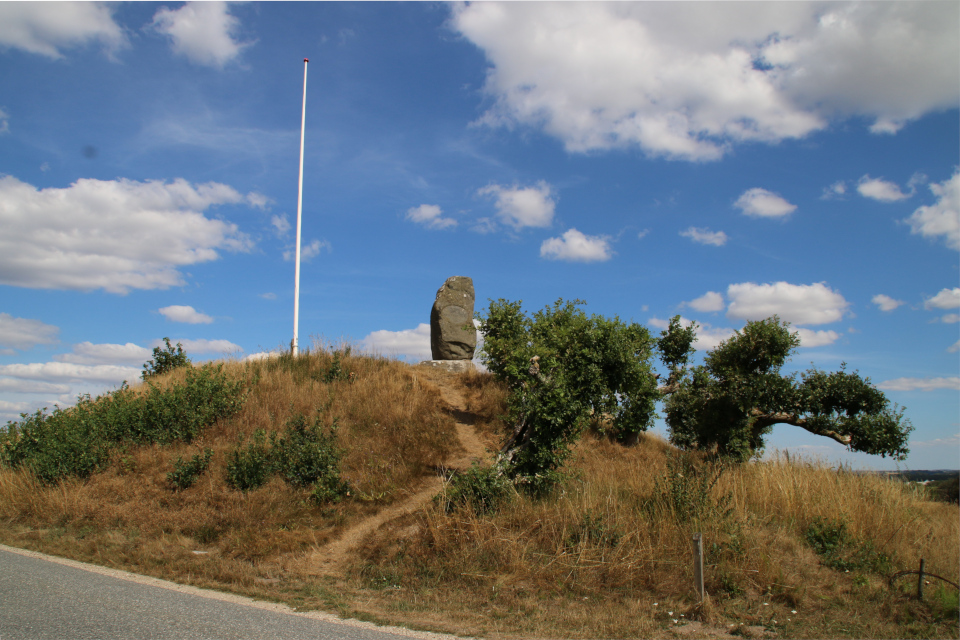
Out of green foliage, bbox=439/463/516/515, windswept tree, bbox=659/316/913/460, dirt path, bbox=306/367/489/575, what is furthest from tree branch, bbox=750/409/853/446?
green foliage, bbox=439/463/516/515

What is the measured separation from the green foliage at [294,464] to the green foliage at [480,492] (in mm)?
2897

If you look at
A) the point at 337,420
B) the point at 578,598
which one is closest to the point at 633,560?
the point at 578,598

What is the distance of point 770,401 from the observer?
13.4 m

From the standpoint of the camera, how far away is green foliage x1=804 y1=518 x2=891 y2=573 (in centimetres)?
721

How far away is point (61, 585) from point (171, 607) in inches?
79.0

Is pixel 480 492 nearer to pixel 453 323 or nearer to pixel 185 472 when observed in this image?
pixel 185 472

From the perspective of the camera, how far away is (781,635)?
5750mm

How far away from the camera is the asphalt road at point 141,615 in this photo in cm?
542

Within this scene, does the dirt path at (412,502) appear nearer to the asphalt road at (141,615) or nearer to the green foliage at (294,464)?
the green foliage at (294,464)

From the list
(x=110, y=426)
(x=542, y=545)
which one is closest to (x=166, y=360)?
(x=110, y=426)

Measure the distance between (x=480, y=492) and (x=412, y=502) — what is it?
2.47 m

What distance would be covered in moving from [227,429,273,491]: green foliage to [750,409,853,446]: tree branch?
1174 centimetres

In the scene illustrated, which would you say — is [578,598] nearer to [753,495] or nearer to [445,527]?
[445,527]

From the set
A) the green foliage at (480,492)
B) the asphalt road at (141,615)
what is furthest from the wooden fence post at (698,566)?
the green foliage at (480,492)
